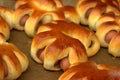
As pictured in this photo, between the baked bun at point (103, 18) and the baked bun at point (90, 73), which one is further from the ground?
the baked bun at point (103, 18)

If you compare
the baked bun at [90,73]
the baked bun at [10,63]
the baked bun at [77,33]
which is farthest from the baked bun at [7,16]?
the baked bun at [90,73]

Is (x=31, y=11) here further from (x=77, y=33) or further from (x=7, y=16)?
(x=77, y=33)

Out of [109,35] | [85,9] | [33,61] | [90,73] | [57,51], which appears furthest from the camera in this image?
[85,9]

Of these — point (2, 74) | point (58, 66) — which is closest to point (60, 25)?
point (58, 66)

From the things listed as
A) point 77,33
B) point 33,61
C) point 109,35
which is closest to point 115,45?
point 109,35

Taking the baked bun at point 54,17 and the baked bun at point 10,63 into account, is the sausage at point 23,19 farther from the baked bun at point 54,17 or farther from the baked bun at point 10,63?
the baked bun at point 10,63

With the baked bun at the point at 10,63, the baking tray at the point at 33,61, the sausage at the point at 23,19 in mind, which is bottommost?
the baking tray at the point at 33,61

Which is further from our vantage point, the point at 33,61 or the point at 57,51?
the point at 33,61

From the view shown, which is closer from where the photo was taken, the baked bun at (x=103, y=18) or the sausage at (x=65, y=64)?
the sausage at (x=65, y=64)
